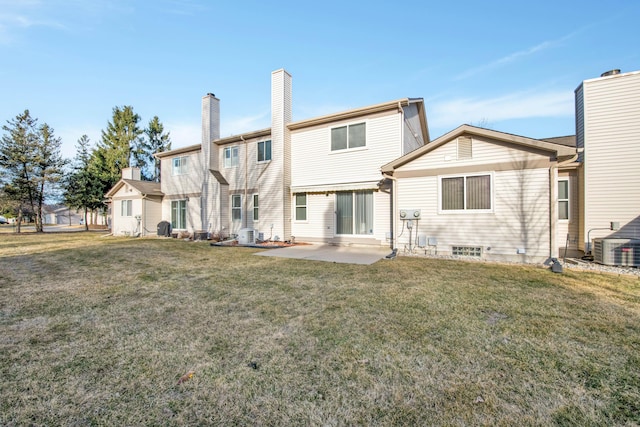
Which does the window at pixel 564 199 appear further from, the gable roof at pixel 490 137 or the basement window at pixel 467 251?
the basement window at pixel 467 251

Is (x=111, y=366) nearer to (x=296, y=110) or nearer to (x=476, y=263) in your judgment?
(x=476, y=263)

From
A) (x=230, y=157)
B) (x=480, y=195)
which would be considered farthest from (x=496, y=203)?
(x=230, y=157)

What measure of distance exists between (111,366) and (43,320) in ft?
6.86

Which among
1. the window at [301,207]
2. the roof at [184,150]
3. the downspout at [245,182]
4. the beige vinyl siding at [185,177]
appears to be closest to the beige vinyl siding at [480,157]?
the window at [301,207]

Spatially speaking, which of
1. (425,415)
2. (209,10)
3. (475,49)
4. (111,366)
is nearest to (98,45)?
(209,10)

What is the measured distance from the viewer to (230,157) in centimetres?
1576

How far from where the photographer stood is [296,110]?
14117 mm

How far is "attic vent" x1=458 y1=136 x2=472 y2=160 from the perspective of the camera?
8758 mm

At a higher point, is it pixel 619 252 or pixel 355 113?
pixel 355 113

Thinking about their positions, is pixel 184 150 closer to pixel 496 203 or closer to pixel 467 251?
pixel 467 251

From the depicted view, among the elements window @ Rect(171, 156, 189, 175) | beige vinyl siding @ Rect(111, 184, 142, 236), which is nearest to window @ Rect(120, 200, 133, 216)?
beige vinyl siding @ Rect(111, 184, 142, 236)

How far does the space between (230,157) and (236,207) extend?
2956mm

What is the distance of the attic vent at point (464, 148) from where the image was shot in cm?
876

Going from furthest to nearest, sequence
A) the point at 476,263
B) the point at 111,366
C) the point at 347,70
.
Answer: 1. the point at 347,70
2. the point at 476,263
3. the point at 111,366
